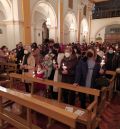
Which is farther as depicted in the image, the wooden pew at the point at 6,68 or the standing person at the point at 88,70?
the wooden pew at the point at 6,68

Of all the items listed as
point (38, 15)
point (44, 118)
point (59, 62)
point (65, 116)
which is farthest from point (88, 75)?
point (38, 15)

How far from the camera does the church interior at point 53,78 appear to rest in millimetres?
2954

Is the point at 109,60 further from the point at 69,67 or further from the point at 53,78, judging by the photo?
the point at 69,67

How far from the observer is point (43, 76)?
167 inches

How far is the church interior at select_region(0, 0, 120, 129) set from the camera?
9.69ft

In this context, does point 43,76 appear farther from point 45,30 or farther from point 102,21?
point 102,21

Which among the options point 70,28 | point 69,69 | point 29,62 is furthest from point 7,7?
point 70,28

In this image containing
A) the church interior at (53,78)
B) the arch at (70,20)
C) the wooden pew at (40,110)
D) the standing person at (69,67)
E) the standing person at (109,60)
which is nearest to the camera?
the wooden pew at (40,110)

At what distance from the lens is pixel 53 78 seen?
15.4ft

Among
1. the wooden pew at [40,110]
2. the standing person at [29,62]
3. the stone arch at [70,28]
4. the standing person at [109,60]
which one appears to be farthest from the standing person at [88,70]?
the stone arch at [70,28]

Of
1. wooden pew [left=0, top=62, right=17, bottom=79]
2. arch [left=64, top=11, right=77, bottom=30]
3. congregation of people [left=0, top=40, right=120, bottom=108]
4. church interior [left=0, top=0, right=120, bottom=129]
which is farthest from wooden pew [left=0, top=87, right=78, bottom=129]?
arch [left=64, top=11, right=77, bottom=30]

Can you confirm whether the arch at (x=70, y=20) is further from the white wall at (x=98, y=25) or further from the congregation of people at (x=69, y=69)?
the congregation of people at (x=69, y=69)

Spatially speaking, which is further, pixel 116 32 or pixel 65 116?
pixel 116 32

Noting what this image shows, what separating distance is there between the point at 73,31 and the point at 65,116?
56.7 feet
